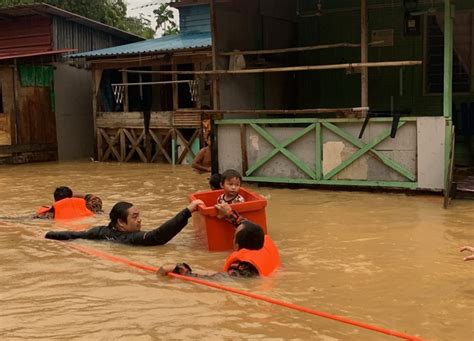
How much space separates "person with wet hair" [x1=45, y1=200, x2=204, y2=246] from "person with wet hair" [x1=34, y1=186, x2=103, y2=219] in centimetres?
159

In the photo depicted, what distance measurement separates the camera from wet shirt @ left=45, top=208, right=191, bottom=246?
6793 millimetres

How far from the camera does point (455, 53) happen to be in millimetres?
13789

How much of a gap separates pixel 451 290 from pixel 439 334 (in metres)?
1.11

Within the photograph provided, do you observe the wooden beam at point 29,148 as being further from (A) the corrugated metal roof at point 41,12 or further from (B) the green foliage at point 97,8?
(B) the green foliage at point 97,8

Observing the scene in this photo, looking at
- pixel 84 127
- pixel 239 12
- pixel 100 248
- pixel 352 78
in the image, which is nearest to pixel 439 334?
pixel 100 248

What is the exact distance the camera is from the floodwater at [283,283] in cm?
446

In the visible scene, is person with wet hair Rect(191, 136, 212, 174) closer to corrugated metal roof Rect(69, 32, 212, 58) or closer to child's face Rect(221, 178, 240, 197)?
corrugated metal roof Rect(69, 32, 212, 58)

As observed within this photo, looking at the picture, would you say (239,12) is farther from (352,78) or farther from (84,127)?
(84,127)

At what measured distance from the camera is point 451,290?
528 centimetres

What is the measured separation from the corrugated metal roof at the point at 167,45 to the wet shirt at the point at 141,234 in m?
10.3

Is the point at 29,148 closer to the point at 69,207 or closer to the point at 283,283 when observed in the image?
the point at 69,207

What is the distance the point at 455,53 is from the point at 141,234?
9.54m

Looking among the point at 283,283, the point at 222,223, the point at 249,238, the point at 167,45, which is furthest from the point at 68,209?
the point at 167,45

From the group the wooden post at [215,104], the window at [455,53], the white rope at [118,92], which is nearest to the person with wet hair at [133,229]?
the wooden post at [215,104]
